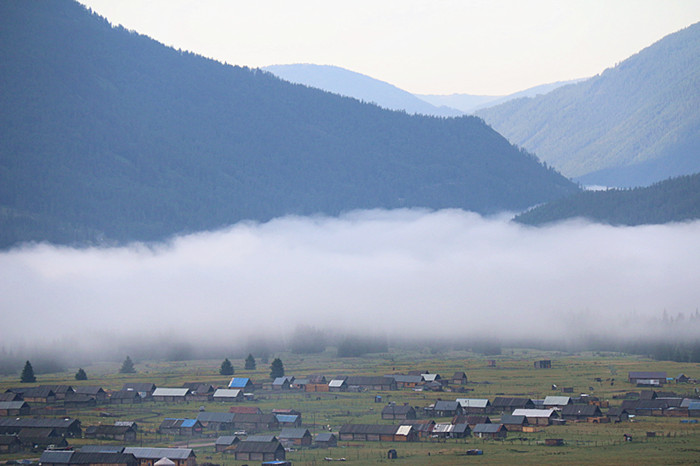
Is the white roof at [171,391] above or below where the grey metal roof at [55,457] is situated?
above

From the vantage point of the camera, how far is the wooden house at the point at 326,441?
496 feet

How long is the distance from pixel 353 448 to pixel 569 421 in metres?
33.9

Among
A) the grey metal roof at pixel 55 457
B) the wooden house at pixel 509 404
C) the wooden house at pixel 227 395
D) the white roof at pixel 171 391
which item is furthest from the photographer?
the white roof at pixel 171 391

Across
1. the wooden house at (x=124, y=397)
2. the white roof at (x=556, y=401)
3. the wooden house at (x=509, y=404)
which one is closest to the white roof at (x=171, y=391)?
the wooden house at (x=124, y=397)

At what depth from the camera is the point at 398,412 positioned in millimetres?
171625

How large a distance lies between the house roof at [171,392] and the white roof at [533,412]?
2005 inches

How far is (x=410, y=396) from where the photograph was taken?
194000 millimetres

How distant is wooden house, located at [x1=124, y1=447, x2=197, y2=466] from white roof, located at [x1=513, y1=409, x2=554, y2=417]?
156ft

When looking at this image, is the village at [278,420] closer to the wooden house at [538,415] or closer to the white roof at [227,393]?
the wooden house at [538,415]

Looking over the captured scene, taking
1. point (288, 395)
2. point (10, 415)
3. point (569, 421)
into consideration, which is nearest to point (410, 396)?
point (288, 395)

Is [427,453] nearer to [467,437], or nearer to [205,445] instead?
[467,437]

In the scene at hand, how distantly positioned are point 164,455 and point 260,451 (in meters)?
11.2

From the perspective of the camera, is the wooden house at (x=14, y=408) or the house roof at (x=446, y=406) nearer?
the wooden house at (x=14, y=408)

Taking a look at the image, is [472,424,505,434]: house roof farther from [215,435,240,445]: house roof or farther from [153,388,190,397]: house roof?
[153,388,190,397]: house roof
